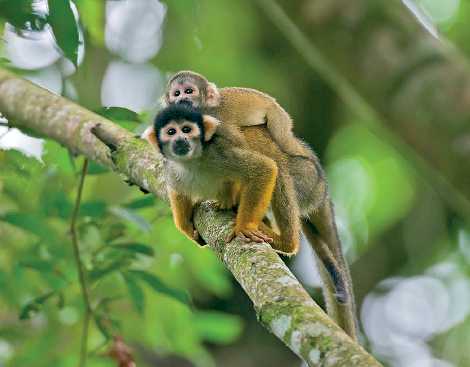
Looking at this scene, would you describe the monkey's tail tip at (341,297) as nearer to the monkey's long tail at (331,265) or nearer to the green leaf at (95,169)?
the monkey's long tail at (331,265)

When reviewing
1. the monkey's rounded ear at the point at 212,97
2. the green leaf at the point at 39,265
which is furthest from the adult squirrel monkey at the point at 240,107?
the green leaf at the point at 39,265

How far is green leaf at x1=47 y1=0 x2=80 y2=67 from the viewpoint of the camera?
3.31 m

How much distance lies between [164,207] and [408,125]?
242 centimetres

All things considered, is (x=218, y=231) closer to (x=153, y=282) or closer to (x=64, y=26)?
(x=153, y=282)

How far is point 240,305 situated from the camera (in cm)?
728

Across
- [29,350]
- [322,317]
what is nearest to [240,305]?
[29,350]

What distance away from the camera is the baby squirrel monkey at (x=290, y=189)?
3748 millimetres

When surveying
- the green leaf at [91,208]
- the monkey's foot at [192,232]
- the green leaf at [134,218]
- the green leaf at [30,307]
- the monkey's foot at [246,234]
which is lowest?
the green leaf at [30,307]

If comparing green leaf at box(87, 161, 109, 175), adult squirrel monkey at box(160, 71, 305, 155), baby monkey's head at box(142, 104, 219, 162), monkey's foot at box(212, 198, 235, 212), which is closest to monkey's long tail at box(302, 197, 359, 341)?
adult squirrel monkey at box(160, 71, 305, 155)

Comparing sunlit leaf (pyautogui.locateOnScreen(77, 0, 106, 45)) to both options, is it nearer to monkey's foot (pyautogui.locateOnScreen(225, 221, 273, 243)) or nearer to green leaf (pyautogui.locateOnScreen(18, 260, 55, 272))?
green leaf (pyautogui.locateOnScreen(18, 260, 55, 272))

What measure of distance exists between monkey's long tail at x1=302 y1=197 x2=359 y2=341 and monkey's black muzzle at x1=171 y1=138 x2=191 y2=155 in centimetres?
124

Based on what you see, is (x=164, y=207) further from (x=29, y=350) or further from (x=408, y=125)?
(x=408, y=125)

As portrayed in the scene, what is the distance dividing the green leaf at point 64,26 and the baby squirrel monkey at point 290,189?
4.19 feet

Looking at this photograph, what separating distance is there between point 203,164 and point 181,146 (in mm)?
210
